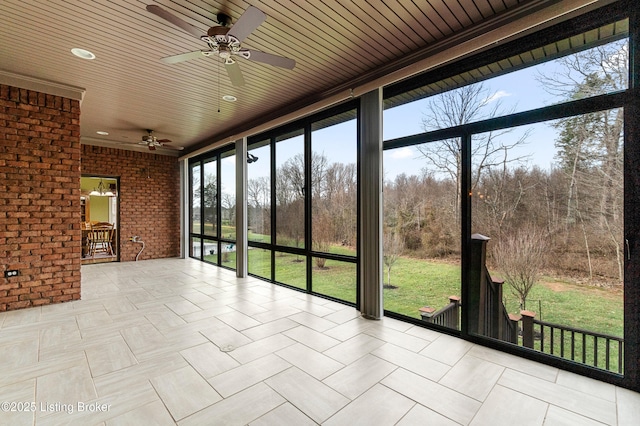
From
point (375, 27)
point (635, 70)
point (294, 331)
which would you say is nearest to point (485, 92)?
point (635, 70)

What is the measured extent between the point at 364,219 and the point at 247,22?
97.1 inches

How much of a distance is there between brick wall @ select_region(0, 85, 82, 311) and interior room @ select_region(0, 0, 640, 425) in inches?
0.9

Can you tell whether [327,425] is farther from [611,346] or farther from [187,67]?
[187,67]

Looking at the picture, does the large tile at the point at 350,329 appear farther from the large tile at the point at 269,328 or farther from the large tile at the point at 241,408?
the large tile at the point at 241,408

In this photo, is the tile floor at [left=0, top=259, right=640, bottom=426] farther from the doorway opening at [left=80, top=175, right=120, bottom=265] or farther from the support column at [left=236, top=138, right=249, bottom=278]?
the doorway opening at [left=80, top=175, right=120, bottom=265]

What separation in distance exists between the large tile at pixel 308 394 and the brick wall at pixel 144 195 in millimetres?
7248

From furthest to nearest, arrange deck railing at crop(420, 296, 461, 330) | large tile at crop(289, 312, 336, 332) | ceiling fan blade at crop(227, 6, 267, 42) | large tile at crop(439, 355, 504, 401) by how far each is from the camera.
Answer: large tile at crop(289, 312, 336, 332)
deck railing at crop(420, 296, 461, 330)
large tile at crop(439, 355, 504, 401)
ceiling fan blade at crop(227, 6, 267, 42)

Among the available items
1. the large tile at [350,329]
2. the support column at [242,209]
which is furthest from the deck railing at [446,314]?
the support column at [242,209]

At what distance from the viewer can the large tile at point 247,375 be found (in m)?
2.17

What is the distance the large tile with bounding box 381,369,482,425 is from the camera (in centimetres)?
191

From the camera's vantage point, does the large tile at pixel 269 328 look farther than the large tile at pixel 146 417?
Yes

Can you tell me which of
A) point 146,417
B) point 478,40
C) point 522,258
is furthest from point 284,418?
point 478,40

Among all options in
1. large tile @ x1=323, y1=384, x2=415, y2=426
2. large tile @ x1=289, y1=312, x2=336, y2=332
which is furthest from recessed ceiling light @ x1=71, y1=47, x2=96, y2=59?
large tile @ x1=323, y1=384, x2=415, y2=426

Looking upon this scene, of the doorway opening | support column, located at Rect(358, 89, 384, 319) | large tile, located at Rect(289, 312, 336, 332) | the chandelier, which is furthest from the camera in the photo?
the chandelier
